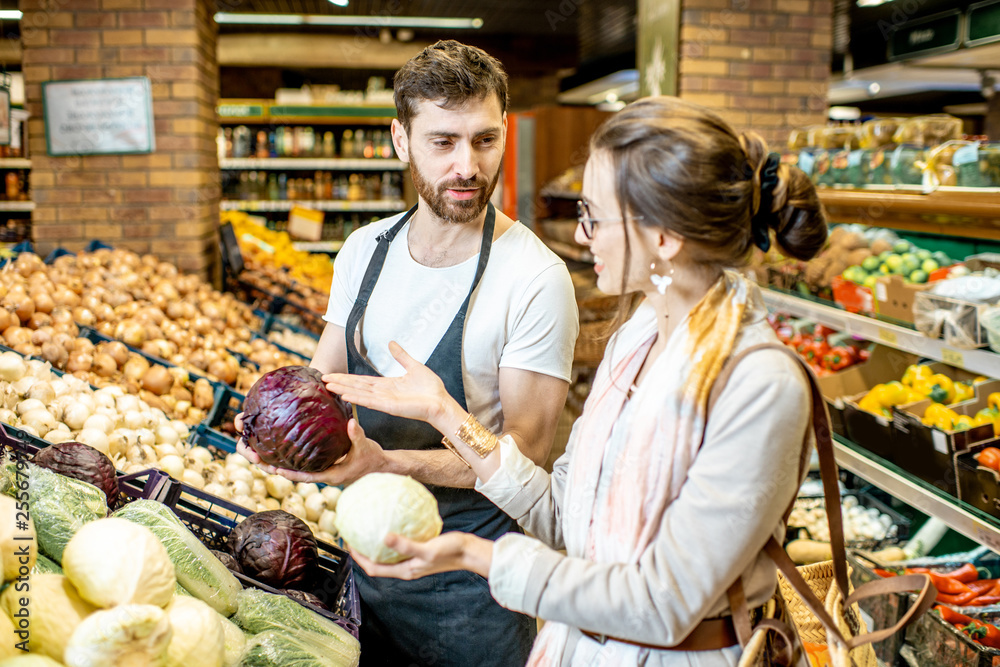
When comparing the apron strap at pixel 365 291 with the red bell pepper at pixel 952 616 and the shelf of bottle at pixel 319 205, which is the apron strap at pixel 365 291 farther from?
the shelf of bottle at pixel 319 205

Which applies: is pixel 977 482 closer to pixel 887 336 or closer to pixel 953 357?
pixel 953 357

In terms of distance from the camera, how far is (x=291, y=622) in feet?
4.74

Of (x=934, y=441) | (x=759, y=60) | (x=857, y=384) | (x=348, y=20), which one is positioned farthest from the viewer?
(x=348, y=20)

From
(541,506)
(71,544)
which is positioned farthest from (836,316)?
(71,544)

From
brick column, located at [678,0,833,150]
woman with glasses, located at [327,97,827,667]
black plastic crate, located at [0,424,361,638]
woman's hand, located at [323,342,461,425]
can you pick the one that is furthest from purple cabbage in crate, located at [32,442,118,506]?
brick column, located at [678,0,833,150]

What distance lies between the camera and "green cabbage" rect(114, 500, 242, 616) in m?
1.36

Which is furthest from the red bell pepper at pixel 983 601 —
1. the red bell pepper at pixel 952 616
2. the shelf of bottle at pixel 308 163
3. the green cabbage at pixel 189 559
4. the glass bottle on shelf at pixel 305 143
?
the glass bottle on shelf at pixel 305 143

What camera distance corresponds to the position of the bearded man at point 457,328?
1.69m

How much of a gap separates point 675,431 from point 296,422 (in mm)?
777

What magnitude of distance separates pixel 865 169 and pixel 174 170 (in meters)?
3.88

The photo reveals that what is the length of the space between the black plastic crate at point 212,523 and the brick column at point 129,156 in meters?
3.02

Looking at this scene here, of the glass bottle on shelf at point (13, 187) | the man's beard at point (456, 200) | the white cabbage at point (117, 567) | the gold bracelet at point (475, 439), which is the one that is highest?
the glass bottle on shelf at point (13, 187)

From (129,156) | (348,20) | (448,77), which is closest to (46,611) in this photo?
(448,77)

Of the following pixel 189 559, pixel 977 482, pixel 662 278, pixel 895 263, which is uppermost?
pixel 662 278
